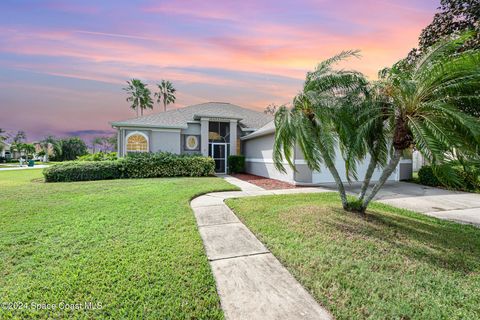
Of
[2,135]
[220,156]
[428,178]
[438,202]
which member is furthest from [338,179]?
[2,135]

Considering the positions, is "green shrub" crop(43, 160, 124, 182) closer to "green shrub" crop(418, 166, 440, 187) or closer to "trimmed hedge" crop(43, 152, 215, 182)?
"trimmed hedge" crop(43, 152, 215, 182)

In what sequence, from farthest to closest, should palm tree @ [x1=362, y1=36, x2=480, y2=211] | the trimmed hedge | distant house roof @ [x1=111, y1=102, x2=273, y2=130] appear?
distant house roof @ [x1=111, y1=102, x2=273, y2=130]
the trimmed hedge
palm tree @ [x1=362, y1=36, x2=480, y2=211]

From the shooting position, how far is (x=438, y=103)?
4320mm

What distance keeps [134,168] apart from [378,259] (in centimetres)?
1418

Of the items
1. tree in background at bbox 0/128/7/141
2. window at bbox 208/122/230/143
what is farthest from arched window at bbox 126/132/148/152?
tree in background at bbox 0/128/7/141

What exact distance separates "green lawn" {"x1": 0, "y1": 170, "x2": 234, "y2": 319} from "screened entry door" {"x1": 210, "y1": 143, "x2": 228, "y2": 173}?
475 inches

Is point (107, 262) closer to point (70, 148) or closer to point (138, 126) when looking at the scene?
point (138, 126)

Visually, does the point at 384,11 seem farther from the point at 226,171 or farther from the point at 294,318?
the point at 226,171

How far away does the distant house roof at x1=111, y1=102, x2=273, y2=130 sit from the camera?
17125 millimetres

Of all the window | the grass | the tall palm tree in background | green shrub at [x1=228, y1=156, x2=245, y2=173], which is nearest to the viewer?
the grass

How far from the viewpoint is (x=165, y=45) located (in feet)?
30.8

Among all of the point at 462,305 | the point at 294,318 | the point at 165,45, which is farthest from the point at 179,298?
the point at 165,45

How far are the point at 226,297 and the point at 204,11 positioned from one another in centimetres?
826

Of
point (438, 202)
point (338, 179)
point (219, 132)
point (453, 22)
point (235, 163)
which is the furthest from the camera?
point (219, 132)
